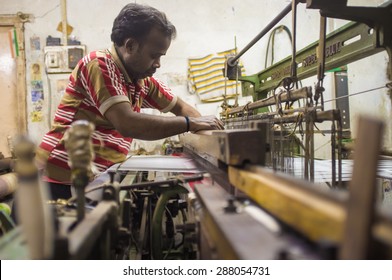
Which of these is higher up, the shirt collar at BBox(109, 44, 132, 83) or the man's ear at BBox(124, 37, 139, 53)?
the man's ear at BBox(124, 37, 139, 53)

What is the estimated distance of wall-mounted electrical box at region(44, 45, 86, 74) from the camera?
436 cm

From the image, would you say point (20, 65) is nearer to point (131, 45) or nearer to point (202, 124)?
point (131, 45)

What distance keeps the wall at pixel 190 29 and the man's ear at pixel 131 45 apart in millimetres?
2748

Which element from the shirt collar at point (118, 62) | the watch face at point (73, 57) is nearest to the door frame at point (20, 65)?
the watch face at point (73, 57)

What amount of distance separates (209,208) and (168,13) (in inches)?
167

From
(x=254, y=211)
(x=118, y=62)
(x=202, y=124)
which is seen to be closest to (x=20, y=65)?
(x=118, y=62)

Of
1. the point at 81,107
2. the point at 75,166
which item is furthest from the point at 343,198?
the point at 81,107

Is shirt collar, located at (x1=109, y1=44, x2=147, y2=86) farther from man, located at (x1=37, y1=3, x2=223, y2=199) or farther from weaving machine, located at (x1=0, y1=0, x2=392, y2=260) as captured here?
weaving machine, located at (x1=0, y1=0, x2=392, y2=260)

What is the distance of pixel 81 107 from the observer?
72.3 inches

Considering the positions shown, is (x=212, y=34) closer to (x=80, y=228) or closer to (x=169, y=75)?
(x=169, y=75)

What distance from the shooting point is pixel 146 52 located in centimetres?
189

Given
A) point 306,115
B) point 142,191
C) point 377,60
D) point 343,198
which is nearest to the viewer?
point 343,198

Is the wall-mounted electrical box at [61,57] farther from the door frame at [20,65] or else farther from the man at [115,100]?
the man at [115,100]

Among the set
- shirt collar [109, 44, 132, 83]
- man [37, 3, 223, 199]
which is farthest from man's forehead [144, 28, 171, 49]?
shirt collar [109, 44, 132, 83]
